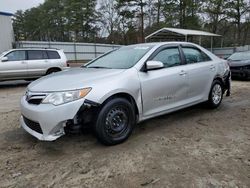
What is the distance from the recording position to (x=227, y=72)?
606 centimetres

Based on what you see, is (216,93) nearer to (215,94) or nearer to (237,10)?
(215,94)

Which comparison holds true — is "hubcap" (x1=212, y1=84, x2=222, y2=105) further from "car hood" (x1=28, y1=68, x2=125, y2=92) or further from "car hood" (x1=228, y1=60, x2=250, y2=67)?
"car hood" (x1=228, y1=60, x2=250, y2=67)

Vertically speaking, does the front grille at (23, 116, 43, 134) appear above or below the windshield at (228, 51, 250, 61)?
below

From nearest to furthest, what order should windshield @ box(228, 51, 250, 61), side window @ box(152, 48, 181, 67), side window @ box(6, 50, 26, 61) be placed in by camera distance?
1. side window @ box(152, 48, 181, 67)
2. side window @ box(6, 50, 26, 61)
3. windshield @ box(228, 51, 250, 61)

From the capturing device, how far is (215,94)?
575 cm

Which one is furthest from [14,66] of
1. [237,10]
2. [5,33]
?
[237,10]

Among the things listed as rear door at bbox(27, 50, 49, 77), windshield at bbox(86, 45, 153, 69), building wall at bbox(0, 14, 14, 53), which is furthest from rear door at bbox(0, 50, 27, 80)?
building wall at bbox(0, 14, 14, 53)

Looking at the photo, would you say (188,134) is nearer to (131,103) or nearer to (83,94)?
(131,103)

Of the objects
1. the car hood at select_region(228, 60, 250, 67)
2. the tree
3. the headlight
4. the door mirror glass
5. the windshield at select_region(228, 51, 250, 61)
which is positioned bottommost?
the car hood at select_region(228, 60, 250, 67)

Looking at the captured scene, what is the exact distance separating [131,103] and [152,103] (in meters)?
0.42

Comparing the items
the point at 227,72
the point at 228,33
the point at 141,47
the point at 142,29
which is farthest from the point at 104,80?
the point at 228,33

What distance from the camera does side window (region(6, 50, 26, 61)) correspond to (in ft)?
34.6

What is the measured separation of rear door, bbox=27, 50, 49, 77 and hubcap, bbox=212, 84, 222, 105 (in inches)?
303

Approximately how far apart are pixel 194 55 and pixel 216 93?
1.06 meters
